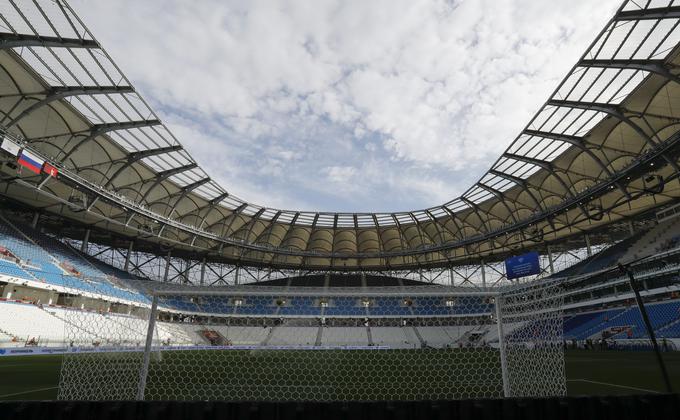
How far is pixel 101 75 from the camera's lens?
1830cm

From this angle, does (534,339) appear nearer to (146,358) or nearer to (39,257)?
(146,358)

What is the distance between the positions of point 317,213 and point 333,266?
53.1 ft

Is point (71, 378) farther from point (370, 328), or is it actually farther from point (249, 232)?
point (370, 328)

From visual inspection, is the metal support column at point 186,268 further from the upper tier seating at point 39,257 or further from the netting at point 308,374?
the netting at point 308,374

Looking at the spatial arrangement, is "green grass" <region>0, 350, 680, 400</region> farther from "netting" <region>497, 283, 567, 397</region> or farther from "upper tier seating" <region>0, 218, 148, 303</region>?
"upper tier seating" <region>0, 218, 148, 303</region>

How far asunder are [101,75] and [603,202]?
4114 centimetres

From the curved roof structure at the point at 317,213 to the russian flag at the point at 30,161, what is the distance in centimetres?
159

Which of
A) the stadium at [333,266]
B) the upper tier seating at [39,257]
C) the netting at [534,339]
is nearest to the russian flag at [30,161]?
the stadium at [333,266]

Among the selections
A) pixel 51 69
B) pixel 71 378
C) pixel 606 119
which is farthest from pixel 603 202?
pixel 51 69

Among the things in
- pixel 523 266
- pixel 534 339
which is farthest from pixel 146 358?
pixel 523 266

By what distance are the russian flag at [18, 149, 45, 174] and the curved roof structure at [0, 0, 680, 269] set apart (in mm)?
1591

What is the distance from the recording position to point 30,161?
66.1ft

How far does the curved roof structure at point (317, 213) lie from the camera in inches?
646

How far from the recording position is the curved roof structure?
53.8ft
